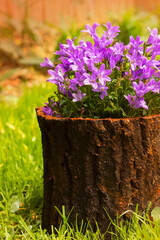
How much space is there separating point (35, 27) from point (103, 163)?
21.5 ft

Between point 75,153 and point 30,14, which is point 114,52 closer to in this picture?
point 75,153

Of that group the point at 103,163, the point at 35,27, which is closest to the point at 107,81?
the point at 103,163

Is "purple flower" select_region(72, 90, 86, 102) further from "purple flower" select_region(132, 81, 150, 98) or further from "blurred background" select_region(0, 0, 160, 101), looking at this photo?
"blurred background" select_region(0, 0, 160, 101)

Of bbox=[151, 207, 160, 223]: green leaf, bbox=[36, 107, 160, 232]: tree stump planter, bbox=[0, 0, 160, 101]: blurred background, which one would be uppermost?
bbox=[0, 0, 160, 101]: blurred background

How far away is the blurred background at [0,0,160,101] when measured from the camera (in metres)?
6.22

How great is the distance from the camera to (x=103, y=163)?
6.00 ft

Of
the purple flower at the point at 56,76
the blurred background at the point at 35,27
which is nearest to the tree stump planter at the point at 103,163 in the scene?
the purple flower at the point at 56,76

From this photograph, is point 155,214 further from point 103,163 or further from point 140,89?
point 140,89

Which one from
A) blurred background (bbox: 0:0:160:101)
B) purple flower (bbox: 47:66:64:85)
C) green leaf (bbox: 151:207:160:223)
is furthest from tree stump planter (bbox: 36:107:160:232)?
blurred background (bbox: 0:0:160:101)

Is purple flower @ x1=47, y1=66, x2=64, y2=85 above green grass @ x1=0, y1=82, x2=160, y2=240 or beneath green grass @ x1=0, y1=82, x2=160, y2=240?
above

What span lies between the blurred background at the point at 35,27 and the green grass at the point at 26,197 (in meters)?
2.20

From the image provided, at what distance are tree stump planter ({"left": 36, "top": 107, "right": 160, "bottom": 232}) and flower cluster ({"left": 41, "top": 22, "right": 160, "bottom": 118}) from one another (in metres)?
0.08

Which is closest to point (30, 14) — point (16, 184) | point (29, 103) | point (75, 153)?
point (29, 103)

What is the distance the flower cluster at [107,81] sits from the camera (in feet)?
5.73
